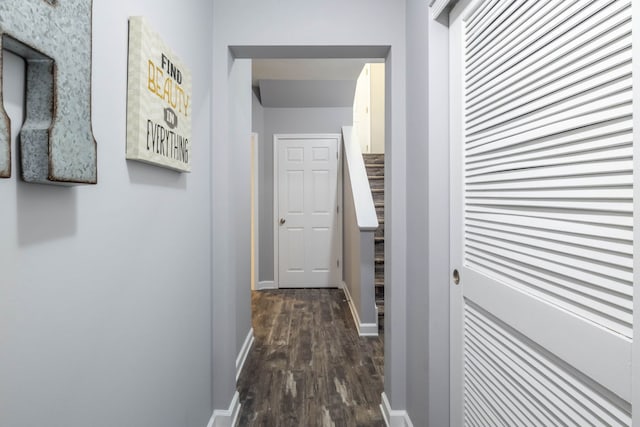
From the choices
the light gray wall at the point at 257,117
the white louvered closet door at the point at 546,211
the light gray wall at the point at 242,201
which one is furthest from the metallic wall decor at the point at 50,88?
the light gray wall at the point at 257,117

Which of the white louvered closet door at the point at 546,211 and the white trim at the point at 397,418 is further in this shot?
the white trim at the point at 397,418

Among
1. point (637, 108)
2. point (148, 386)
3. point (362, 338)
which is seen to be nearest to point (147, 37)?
point (148, 386)

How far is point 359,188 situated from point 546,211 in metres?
2.88

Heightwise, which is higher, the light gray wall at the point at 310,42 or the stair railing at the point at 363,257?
the light gray wall at the point at 310,42

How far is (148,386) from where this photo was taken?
1131 mm

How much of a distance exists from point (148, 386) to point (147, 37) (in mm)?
998

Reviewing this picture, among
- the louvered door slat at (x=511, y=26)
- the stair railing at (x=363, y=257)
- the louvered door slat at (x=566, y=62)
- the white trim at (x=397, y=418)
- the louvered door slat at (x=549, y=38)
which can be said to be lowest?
the white trim at (x=397, y=418)

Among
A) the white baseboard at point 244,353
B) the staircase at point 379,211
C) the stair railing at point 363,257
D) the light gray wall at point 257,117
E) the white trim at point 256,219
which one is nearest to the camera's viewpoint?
the white baseboard at point 244,353

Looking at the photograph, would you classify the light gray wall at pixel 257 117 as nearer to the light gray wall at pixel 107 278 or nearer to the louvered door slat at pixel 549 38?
the light gray wall at pixel 107 278

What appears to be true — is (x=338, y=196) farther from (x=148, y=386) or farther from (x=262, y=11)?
(x=148, y=386)

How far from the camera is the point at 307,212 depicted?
5.02 meters

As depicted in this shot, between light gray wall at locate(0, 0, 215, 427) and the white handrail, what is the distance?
2031 mm

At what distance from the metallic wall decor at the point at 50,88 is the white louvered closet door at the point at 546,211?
98cm

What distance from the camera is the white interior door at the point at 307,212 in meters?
5.00
